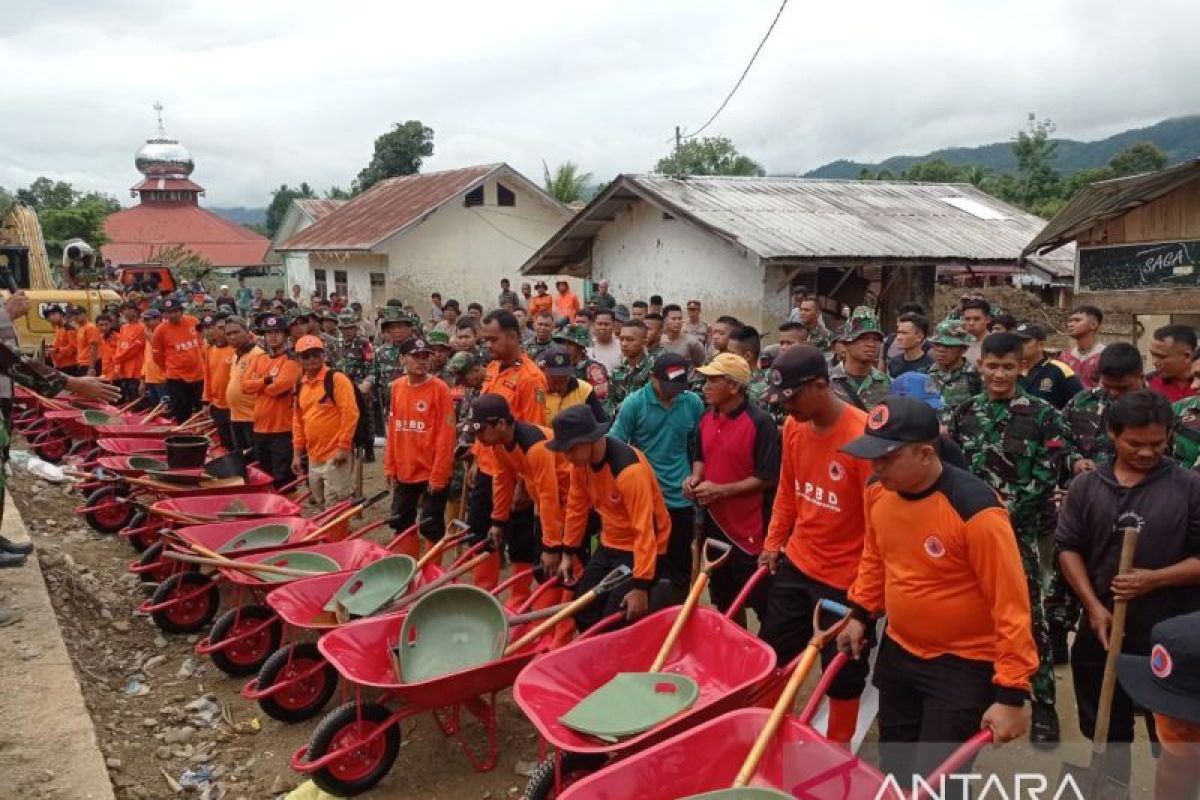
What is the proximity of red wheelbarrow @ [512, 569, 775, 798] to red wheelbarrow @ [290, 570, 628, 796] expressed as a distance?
288mm

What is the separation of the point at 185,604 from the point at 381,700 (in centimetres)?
268

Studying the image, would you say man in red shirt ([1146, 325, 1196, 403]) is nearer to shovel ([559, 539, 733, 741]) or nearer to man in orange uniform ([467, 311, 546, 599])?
shovel ([559, 539, 733, 741])

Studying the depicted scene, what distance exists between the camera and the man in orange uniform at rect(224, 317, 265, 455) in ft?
30.6

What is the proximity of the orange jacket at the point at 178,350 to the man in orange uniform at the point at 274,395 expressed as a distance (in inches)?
144

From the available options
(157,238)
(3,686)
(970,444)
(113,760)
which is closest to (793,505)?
(970,444)

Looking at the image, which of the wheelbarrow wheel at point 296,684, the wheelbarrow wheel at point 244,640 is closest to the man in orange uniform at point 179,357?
the wheelbarrow wheel at point 244,640

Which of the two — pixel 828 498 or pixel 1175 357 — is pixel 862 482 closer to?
pixel 828 498

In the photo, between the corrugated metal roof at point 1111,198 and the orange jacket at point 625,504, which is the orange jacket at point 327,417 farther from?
the corrugated metal roof at point 1111,198

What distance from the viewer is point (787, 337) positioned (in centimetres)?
827

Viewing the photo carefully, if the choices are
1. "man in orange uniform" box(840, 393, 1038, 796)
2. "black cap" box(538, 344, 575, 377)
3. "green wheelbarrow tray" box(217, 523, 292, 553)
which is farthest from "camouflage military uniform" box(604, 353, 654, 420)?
"man in orange uniform" box(840, 393, 1038, 796)

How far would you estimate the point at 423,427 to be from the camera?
693cm

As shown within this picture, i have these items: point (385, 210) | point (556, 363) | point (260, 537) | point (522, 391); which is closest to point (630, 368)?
point (556, 363)

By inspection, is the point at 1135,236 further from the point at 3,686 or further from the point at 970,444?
the point at 3,686

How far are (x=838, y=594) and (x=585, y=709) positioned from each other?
1.24 metres
